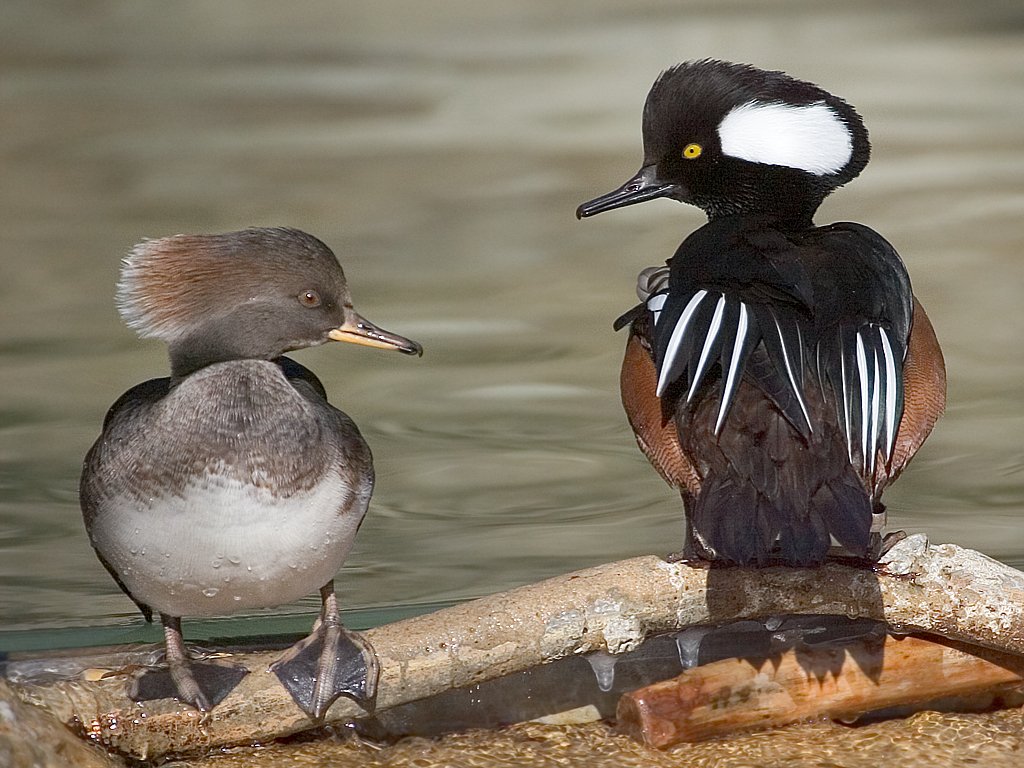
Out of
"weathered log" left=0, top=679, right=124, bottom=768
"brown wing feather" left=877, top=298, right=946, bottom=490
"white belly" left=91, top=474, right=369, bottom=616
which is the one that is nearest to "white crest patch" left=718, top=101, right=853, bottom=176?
"brown wing feather" left=877, top=298, right=946, bottom=490

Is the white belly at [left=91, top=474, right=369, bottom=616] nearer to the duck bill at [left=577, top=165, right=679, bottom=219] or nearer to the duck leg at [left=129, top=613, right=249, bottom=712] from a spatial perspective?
the duck leg at [left=129, top=613, right=249, bottom=712]

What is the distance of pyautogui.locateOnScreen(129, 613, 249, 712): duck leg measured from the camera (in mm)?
2736

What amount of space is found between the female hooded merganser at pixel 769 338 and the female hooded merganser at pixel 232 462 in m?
0.53

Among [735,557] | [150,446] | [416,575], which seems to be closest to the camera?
[735,557]

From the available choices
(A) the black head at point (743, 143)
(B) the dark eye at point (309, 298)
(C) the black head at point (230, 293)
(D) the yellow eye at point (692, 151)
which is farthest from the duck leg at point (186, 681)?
(D) the yellow eye at point (692, 151)

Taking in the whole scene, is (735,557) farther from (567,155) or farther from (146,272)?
(567,155)

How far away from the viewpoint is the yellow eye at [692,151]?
322cm

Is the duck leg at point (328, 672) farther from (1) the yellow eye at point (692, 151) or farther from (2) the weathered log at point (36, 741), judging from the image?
(1) the yellow eye at point (692, 151)

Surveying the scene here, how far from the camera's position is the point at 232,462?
2615 millimetres

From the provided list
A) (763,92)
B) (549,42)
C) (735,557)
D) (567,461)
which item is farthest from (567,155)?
(735,557)

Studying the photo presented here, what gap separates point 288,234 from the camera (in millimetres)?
2820

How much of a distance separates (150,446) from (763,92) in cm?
143

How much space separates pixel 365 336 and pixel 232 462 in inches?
16.2

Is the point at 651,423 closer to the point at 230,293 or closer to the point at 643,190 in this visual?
the point at 643,190
